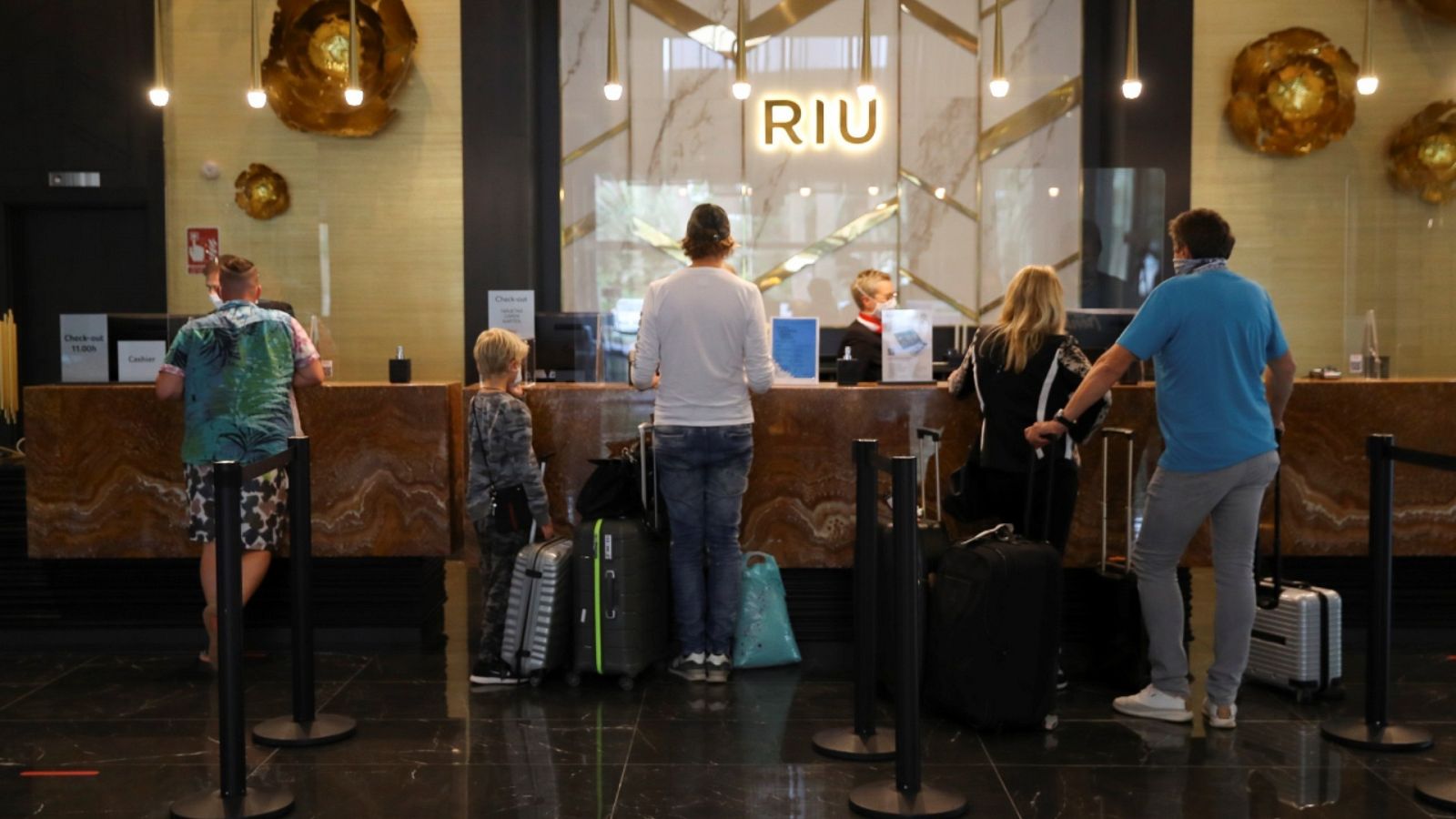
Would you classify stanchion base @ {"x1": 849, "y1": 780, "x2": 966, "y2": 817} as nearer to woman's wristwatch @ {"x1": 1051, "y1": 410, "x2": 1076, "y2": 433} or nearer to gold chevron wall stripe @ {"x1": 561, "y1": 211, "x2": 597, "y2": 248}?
woman's wristwatch @ {"x1": 1051, "y1": 410, "x2": 1076, "y2": 433}

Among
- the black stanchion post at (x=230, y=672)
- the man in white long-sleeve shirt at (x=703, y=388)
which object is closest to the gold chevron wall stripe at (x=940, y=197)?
the man in white long-sleeve shirt at (x=703, y=388)

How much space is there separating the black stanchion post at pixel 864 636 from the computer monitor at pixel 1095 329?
1930 mm

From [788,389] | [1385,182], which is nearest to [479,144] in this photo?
[788,389]

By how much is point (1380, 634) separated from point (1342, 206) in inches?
123

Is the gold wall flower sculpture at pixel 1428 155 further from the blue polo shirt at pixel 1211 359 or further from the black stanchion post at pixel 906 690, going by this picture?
Answer: the black stanchion post at pixel 906 690

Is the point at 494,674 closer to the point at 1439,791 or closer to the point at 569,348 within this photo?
the point at 569,348

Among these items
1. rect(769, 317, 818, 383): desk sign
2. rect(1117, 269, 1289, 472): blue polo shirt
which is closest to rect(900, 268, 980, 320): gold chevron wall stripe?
rect(769, 317, 818, 383): desk sign

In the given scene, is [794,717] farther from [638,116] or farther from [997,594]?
[638,116]

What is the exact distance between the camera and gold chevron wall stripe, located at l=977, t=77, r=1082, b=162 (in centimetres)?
796

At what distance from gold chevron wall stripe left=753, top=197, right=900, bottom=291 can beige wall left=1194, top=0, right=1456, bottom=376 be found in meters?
1.74

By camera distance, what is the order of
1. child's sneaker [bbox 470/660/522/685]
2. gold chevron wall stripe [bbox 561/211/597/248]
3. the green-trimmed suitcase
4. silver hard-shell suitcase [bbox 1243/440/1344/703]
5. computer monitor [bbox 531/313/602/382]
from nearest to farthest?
silver hard-shell suitcase [bbox 1243/440/1344/703], the green-trimmed suitcase, child's sneaker [bbox 470/660/522/685], computer monitor [bbox 531/313/602/382], gold chevron wall stripe [bbox 561/211/597/248]

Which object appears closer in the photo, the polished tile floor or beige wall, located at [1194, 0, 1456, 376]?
the polished tile floor

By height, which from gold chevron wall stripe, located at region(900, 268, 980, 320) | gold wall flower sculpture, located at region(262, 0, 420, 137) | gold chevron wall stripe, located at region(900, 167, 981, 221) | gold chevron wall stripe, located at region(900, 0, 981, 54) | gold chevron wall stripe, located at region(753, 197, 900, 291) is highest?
gold chevron wall stripe, located at region(900, 0, 981, 54)

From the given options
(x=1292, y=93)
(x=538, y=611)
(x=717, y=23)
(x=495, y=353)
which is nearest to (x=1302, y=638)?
(x=538, y=611)
